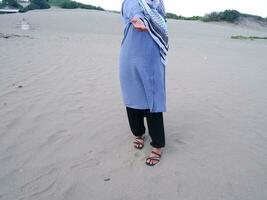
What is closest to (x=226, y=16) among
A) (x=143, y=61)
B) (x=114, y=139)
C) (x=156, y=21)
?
(x=114, y=139)

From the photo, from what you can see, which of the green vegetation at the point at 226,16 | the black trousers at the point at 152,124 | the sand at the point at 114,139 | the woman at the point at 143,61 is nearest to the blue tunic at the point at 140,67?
the woman at the point at 143,61

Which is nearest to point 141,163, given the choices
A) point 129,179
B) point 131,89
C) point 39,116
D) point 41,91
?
point 129,179

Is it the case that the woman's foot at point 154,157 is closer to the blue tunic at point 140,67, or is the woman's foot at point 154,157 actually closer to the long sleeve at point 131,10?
the blue tunic at point 140,67

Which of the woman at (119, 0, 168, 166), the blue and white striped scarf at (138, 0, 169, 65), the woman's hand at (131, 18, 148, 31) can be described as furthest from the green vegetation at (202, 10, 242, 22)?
the woman's hand at (131, 18, 148, 31)

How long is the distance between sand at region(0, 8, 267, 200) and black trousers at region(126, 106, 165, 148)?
0.21m

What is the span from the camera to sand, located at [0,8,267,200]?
8.13ft

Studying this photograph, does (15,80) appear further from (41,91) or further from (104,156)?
(104,156)

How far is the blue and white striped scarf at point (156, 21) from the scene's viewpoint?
244 centimetres

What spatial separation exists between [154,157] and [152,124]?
33 centimetres

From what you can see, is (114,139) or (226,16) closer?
(114,139)

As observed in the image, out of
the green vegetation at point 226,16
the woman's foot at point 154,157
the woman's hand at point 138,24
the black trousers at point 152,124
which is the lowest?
the woman's foot at point 154,157

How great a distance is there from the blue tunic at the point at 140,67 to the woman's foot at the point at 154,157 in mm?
474

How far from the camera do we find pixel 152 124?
2.76m

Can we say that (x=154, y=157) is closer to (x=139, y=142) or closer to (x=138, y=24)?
(x=139, y=142)
